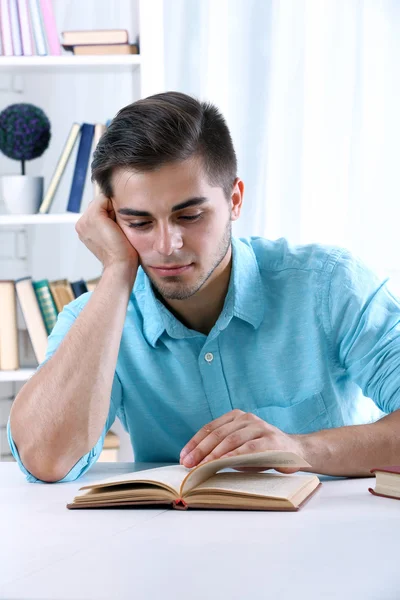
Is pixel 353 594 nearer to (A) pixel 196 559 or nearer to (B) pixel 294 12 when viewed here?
(A) pixel 196 559

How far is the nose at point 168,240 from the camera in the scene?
134 centimetres

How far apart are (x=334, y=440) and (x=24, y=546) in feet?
1.70

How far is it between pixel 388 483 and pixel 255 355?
1.51 ft

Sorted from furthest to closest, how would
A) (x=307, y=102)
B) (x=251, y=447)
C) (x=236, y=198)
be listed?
(x=307, y=102) → (x=236, y=198) → (x=251, y=447)

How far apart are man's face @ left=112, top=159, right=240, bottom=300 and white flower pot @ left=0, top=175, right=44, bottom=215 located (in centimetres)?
101

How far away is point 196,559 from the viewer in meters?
0.77

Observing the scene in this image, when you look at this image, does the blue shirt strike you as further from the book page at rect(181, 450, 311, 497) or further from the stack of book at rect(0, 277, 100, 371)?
the stack of book at rect(0, 277, 100, 371)

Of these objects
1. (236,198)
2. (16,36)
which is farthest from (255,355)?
(16,36)

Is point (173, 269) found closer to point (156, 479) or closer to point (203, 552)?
point (156, 479)

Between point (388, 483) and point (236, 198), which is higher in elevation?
point (236, 198)

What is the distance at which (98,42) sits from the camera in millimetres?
2352

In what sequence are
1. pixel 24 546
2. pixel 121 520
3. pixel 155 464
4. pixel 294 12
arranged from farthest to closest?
pixel 294 12
pixel 155 464
pixel 121 520
pixel 24 546

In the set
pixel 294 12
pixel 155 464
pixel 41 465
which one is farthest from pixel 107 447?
pixel 294 12

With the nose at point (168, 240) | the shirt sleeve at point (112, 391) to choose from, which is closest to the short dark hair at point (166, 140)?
the nose at point (168, 240)
